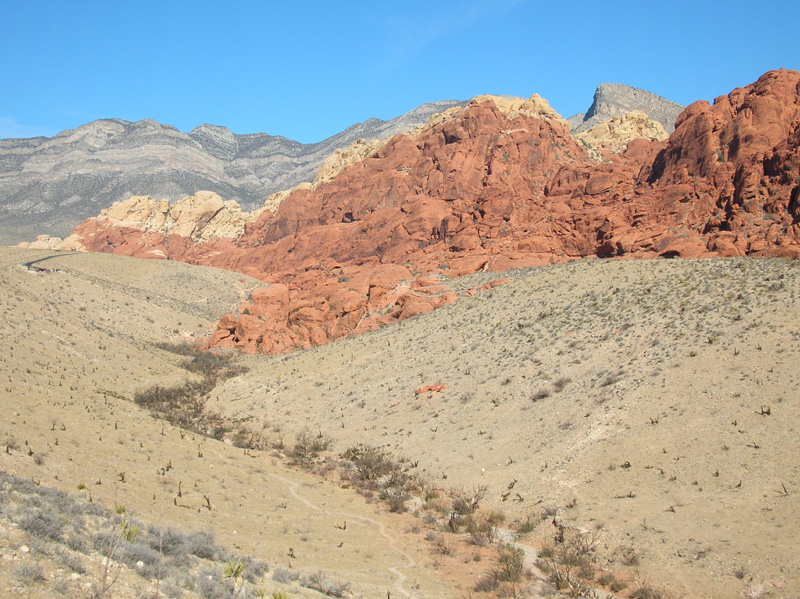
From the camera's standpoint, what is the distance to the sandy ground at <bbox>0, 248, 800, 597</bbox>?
11641mm

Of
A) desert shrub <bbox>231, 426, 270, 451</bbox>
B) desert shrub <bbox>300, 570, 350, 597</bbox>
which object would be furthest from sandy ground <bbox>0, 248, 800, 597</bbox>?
desert shrub <bbox>231, 426, 270, 451</bbox>

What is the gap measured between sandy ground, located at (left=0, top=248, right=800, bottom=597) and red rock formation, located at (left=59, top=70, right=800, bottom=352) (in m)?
6.95

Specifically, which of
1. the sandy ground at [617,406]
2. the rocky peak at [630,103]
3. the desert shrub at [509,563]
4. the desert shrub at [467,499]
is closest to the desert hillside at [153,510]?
the desert shrub at [509,563]

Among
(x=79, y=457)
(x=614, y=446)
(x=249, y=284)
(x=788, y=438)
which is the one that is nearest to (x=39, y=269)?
(x=249, y=284)

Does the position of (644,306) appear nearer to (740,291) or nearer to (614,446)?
(740,291)

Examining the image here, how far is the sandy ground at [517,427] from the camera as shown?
11641 millimetres

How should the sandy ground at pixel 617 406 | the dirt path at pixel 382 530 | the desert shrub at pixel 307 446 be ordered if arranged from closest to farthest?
the dirt path at pixel 382 530 → the sandy ground at pixel 617 406 → the desert shrub at pixel 307 446

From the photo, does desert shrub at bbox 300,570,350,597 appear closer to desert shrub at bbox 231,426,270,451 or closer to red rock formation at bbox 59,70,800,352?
desert shrub at bbox 231,426,270,451

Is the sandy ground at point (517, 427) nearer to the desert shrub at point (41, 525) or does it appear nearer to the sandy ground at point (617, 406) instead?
the sandy ground at point (617, 406)

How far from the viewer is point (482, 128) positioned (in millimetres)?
64000

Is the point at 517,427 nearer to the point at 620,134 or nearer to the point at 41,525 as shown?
the point at 41,525

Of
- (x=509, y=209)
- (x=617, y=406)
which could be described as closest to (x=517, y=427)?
(x=617, y=406)

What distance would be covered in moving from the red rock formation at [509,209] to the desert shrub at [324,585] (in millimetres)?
28596

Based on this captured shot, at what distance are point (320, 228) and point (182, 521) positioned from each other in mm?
59037
